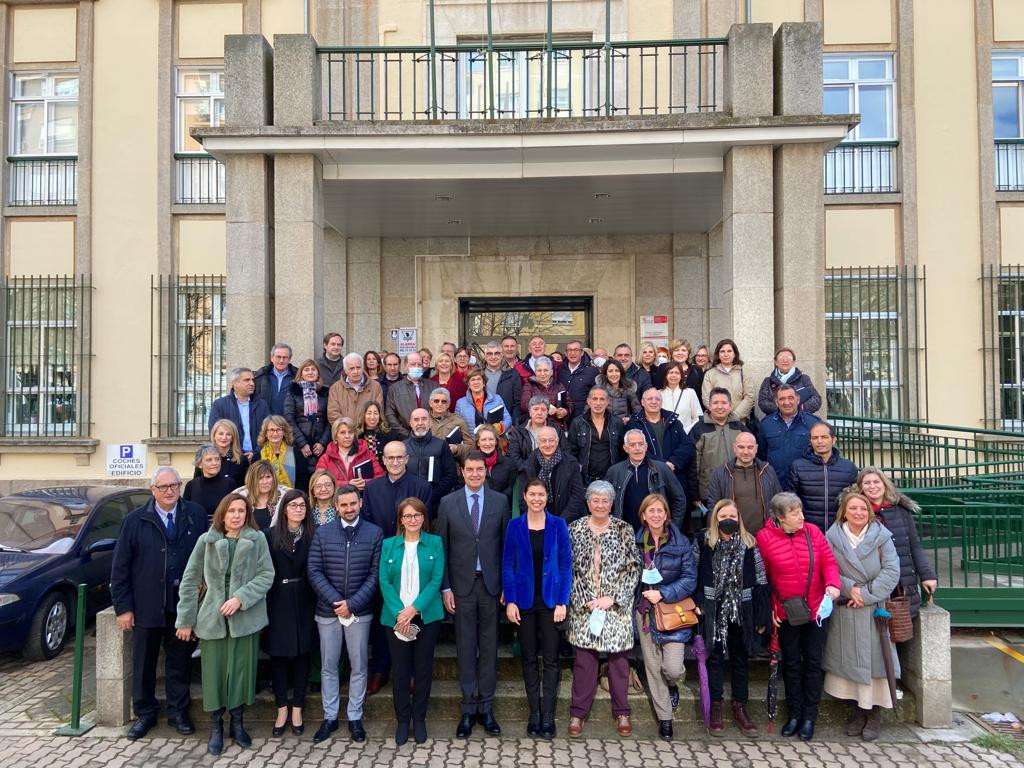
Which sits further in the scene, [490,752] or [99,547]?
[99,547]

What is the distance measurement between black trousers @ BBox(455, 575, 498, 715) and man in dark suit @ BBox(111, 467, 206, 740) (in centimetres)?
204

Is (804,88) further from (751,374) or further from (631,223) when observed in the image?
(631,223)

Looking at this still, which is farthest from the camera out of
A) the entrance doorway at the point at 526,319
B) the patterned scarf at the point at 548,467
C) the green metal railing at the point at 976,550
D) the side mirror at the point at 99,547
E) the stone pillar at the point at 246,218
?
the entrance doorway at the point at 526,319

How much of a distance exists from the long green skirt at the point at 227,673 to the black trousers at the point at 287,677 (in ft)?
0.55

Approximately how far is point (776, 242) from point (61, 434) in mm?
12470

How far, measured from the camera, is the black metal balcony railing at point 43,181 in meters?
13.8

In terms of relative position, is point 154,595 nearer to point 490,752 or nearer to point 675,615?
point 490,752

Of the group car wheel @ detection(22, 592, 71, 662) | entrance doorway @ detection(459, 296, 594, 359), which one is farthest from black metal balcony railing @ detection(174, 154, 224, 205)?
car wheel @ detection(22, 592, 71, 662)

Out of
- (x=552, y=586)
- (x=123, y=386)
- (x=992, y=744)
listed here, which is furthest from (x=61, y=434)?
(x=992, y=744)

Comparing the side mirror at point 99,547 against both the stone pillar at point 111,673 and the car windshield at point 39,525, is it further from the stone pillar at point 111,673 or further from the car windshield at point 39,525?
the stone pillar at point 111,673

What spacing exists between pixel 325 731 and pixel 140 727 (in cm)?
141

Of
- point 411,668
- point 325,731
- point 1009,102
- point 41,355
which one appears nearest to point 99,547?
point 325,731

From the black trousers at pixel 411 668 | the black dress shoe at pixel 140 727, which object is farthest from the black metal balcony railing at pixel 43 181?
the black trousers at pixel 411 668

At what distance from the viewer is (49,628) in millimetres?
7312
